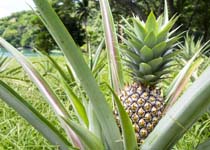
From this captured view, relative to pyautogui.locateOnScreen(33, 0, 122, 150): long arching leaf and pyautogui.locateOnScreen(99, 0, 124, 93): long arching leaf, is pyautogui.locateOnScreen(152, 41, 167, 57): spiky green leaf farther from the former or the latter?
pyautogui.locateOnScreen(33, 0, 122, 150): long arching leaf

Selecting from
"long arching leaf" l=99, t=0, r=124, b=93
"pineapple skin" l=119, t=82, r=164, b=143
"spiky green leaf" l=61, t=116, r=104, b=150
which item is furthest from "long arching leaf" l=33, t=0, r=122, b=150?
"long arching leaf" l=99, t=0, r=124, b=93

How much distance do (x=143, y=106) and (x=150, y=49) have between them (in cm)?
16

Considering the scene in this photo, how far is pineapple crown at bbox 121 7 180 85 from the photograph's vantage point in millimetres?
1063

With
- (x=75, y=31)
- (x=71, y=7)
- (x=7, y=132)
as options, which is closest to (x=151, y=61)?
(x=7, y=132)

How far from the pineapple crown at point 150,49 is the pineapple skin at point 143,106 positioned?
0.03 m

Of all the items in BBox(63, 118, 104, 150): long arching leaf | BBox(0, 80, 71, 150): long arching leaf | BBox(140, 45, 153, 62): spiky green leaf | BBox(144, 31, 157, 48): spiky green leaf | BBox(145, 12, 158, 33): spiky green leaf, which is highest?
BBox(145, 12, 158, 33): spiky green leaf

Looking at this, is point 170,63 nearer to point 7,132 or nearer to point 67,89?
point 67,89

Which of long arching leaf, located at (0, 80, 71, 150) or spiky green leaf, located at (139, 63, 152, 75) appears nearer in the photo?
long arching leaf, located at (0, 80, 71, 150)

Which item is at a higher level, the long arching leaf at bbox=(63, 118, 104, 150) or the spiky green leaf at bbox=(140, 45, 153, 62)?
the spiky green leaf at bbox=(140, 45, 153, 62)

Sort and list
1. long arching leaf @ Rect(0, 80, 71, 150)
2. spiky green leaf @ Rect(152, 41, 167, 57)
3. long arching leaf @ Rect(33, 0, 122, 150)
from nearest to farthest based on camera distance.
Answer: long arching leaf @ Rect(33, 0, 122, 150), long arching leaf @ Rect(0, 80, 71, 150), spiky green leaf @ Rect(152, 41, 167, 57)

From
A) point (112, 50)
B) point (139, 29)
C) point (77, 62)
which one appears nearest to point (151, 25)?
point (139, 29)

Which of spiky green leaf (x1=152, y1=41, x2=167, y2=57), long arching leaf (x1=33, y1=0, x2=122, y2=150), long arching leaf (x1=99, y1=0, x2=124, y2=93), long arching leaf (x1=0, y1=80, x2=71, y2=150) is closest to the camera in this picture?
long arching leaf (x1=33, y1=0, x2=122, y2=150)

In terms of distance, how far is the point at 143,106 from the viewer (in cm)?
109

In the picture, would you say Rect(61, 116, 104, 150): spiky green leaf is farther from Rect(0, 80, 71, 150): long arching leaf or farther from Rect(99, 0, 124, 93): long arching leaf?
Rect(99, 0, 124, 93): long arching leaf
